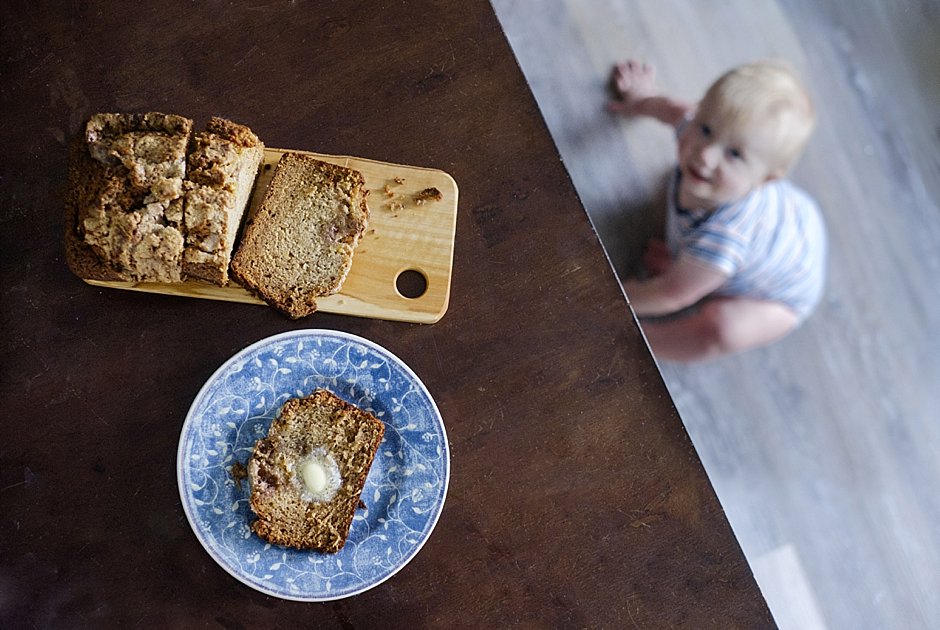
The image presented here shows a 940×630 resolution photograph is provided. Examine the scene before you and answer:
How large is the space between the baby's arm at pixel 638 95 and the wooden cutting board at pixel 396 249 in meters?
0.78

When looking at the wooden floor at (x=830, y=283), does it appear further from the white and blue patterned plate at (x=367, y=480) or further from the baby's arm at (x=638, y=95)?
the white and blue patterned plate at (x=367, y=480)

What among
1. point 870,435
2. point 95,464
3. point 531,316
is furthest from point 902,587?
point 95,464

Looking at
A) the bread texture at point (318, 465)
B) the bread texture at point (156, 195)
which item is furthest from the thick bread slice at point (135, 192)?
the bread texture at point (318, 465)

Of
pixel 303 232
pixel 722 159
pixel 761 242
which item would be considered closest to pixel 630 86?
pixel 722 159

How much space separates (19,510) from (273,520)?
0.39 metres

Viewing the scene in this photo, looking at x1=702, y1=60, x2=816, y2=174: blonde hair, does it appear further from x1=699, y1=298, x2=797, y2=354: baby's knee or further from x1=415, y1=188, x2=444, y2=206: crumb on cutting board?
x1=415, y1=188, x2=444, y2=206: crumb on cutting board

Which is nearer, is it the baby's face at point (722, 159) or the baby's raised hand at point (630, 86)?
the baby's face at point (722, 159)

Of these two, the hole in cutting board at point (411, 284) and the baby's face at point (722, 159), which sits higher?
the hole in cutting board at point (411, 284)

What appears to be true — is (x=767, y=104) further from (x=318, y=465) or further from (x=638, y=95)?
(x=318, y=465)

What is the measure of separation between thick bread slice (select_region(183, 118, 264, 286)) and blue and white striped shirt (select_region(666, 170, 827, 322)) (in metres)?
0.98

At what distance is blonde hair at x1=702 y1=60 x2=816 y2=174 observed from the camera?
1.53 m

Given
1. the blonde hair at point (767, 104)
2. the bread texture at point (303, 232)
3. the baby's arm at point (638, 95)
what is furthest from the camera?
the baby's arm at point (638, 95)

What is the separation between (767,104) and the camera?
5.06 feet

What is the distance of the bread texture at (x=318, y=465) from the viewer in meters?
1.16
